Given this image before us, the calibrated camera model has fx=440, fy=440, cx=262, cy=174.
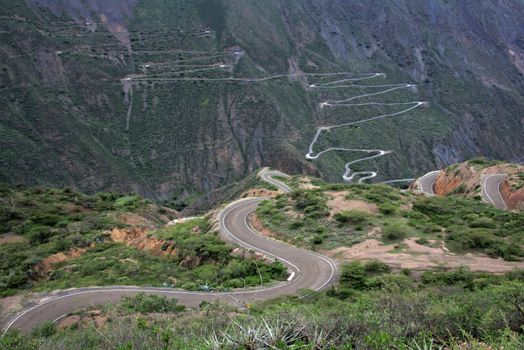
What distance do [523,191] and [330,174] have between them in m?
44.7

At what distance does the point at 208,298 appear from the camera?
20.2 metres

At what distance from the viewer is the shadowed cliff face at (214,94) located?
255 feet

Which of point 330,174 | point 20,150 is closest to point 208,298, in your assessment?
point 20,150

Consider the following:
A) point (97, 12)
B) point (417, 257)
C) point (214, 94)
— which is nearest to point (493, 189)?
point (417, 257)

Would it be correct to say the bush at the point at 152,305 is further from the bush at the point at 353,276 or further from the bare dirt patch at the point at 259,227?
Answer: the bare dirt patch at the point at 259,227

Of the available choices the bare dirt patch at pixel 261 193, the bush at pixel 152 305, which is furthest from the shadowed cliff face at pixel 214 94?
the bush at pixel 152 305

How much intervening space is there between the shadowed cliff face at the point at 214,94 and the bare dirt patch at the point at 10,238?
1303 inches

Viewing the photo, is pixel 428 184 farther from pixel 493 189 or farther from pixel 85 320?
pixel 85 320

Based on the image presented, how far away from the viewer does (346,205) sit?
3080 centimetres

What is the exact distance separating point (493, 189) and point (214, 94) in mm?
63064

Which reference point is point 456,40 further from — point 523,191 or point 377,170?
point 523,191

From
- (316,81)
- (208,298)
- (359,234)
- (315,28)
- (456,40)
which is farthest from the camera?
(456,40)

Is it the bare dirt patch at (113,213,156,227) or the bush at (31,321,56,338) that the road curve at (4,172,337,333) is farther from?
the bare dirt patch at (113,213,156,227)

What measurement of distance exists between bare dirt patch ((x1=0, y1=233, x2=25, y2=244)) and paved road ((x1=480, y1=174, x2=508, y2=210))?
40327 mm
